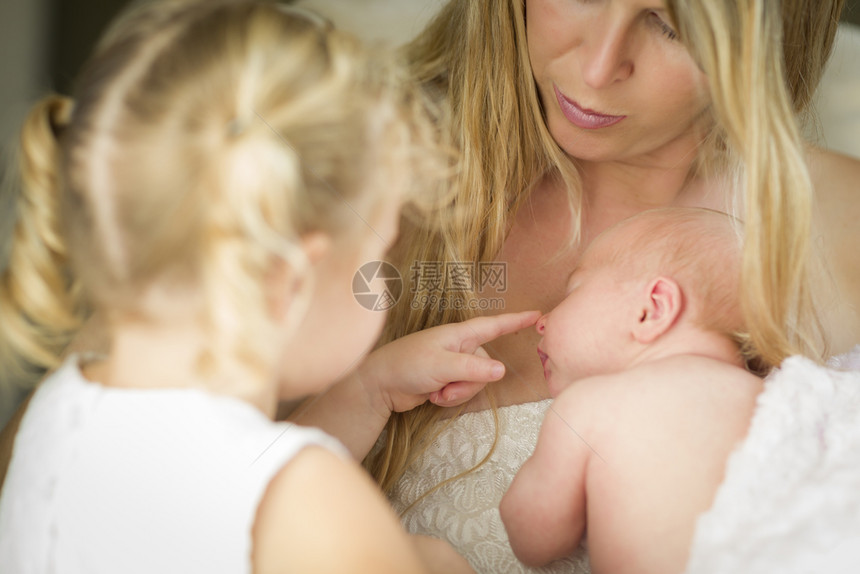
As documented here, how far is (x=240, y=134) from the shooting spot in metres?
0.36

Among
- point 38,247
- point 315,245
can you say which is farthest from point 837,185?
point 38,247

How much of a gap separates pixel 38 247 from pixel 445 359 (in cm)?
29

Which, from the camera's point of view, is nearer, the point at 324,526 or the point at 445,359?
the point at 324,526

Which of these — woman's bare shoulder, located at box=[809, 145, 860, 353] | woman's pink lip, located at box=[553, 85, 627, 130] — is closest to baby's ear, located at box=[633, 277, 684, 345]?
woman's pink lip, located at box=[553, 85, 627, 130]

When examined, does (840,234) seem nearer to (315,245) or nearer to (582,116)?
(582,116)

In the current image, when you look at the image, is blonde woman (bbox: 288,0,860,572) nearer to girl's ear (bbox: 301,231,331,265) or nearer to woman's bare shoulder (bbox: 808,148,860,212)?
girl's ear (bbox: 301,231,331,265)

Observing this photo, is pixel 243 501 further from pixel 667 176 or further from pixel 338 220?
pixel 667 176

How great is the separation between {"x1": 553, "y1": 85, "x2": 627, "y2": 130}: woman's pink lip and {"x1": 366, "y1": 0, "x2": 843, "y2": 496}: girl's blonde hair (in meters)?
0.03

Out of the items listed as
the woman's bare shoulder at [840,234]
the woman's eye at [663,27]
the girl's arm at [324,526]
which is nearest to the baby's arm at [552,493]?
the girl's arm at [324,526]

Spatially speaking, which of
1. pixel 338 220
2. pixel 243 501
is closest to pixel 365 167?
pixel 338 220

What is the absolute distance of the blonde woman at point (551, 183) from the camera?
54 centimetres

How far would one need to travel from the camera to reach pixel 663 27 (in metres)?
0.54

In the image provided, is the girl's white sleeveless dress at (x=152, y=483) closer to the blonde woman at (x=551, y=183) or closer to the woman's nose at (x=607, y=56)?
the blonde woman at (x=551, y=183)

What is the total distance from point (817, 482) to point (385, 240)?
33 centimetres
